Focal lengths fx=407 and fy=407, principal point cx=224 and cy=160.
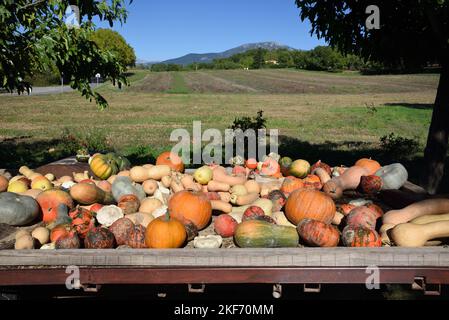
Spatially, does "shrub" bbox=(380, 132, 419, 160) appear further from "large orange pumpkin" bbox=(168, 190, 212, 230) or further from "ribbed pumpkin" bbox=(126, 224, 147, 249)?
"ribbed pumpkin" bbox=(126, 224, 147, 249)

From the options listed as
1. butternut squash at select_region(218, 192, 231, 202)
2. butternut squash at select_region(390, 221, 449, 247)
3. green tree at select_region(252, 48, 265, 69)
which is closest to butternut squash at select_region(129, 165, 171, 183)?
butternut squash at select_region(218, 192, 231, 202)

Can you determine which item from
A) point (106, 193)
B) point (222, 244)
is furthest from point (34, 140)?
point (222, 244)

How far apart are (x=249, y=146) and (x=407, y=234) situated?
279 inches

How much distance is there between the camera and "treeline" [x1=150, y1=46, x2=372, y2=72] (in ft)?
363

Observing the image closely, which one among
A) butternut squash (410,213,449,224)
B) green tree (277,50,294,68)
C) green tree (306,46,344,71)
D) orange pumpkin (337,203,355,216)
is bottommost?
orange pumpkin (337,203,355,216)

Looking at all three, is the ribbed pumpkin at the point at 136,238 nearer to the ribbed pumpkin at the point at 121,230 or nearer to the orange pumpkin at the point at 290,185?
the ribbed pumpkin at the point at 121,230

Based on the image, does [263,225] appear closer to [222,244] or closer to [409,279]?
[222,244]

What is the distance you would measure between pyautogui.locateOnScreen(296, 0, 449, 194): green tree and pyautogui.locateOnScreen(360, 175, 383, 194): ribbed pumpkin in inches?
126

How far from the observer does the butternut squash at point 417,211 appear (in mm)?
2963

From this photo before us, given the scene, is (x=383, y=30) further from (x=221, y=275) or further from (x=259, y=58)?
(x=259, y=58)

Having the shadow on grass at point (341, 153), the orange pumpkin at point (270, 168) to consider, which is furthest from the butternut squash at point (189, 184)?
the shadow on grass at point (341, 153)

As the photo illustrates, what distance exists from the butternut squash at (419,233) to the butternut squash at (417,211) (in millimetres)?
283

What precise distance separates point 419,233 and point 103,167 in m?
3.24

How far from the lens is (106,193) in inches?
150
